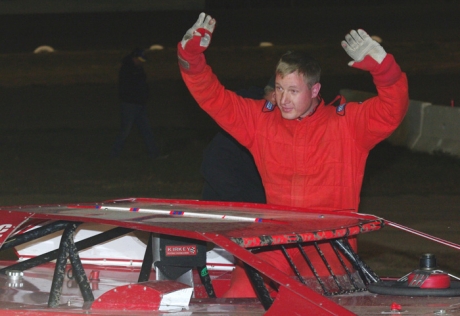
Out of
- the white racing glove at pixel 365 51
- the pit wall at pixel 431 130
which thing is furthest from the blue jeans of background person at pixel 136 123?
the white racing glove at pixel 365 51

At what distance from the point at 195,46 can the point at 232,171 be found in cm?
133

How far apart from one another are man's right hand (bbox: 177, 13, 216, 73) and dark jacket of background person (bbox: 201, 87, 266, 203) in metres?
1.08

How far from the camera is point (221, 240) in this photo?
10.9 feet

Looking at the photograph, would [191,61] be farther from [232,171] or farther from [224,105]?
[232,171]

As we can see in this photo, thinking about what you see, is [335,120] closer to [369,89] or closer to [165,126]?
[165,126]

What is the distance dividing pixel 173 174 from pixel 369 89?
9398mm

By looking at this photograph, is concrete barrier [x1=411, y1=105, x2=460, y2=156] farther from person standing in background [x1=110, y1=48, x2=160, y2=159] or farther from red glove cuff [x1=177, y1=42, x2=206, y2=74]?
red glove cuff [x1=177, y1=42, x2=206, y2=74]

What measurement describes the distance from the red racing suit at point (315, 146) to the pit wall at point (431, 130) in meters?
8.04

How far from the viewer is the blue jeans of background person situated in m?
12.7

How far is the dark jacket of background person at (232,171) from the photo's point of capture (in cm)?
541

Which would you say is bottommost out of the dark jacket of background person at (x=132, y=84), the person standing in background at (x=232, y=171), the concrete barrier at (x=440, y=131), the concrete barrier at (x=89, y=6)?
the person standing in background at (x=232, y=171)

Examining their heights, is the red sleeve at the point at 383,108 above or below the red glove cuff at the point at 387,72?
below

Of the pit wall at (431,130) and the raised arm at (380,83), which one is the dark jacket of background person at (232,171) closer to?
the raised arm at (380,83)

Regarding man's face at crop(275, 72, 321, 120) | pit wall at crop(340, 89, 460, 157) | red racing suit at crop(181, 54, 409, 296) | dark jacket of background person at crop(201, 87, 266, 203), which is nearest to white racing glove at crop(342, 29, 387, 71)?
red racing suit at crop(181, 54, 409, 296)
